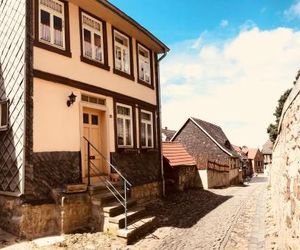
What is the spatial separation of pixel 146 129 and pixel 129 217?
6.19 m

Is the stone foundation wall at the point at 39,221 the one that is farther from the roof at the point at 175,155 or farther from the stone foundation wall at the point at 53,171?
the roof at the point at 175,155

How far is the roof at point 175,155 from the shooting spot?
66.6 feet

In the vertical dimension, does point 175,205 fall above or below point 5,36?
below

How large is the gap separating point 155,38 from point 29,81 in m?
7.75

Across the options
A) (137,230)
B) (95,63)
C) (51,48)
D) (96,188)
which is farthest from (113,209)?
(95,63)

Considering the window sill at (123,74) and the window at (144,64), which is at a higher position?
the window at (144,64)

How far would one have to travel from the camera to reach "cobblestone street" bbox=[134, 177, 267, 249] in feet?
28.0

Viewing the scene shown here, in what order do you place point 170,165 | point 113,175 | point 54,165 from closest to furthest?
point 54,165 → point 113,175 → point 170,165

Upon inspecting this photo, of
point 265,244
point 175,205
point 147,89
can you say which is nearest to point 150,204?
point 175,205

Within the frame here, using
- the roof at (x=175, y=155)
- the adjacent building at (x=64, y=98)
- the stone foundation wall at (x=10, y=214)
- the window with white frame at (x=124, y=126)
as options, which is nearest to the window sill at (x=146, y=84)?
the adjacent building at (x=64, y=98)

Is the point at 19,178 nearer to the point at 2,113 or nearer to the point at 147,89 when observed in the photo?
the point at 2,113

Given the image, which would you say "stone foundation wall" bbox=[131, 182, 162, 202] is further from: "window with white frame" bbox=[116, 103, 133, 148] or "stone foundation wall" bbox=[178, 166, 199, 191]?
"stone foundation wall" bbox=[178, 166, 199, 191]

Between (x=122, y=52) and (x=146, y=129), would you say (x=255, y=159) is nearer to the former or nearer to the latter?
(x=146, y=129)

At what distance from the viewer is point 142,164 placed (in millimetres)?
14336
